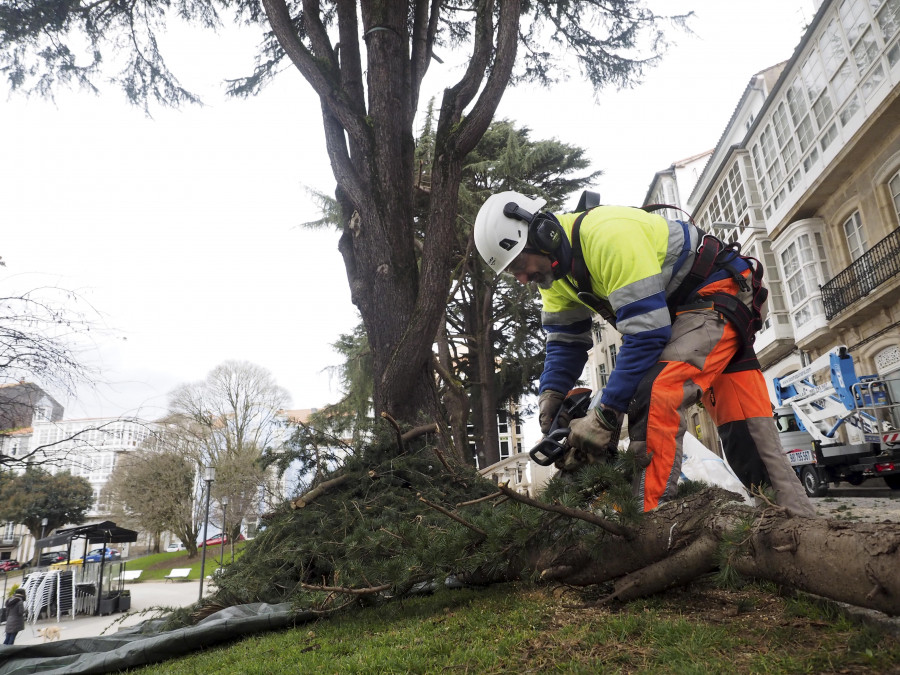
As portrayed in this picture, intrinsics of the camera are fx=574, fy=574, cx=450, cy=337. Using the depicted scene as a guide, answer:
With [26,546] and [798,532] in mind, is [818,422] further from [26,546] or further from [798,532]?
[26,546]

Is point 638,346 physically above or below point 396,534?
above

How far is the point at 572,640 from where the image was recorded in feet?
6.36

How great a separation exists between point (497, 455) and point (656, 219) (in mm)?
13393

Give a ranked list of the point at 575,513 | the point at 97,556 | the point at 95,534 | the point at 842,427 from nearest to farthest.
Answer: the point at 575,513 → the point at 842,427 → the point at 95,534 → the point at 97,556

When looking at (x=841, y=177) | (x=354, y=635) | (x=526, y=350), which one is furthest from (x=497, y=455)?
(x=354, y=635)

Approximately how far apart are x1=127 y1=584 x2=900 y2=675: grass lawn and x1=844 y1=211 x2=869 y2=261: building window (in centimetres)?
1700

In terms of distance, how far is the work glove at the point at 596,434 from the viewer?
2410mm

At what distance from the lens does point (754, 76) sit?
21.4 meters

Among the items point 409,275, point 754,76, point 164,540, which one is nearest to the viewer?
point 409,275

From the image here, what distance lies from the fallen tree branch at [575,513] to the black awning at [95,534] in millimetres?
17943

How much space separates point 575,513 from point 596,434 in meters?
0.44

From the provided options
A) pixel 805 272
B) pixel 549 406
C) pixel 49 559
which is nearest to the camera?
pixel 549 406

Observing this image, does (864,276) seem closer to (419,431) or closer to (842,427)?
(842,427)

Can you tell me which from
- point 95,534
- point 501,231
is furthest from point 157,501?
point 501,231
